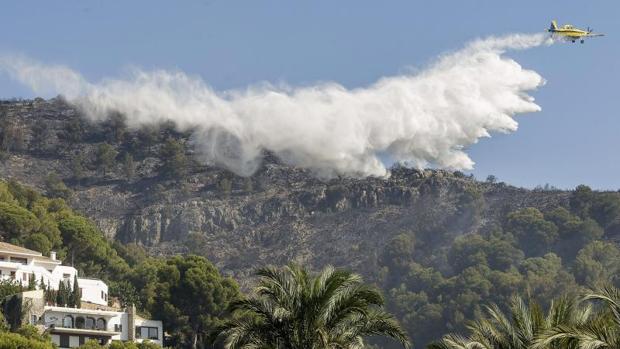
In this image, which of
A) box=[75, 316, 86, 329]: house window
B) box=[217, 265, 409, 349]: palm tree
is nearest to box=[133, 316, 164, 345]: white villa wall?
box=[75, 316, 86, 329]: house window

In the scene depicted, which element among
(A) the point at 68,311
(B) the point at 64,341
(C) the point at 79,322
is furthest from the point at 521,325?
(C) the point at 79,322

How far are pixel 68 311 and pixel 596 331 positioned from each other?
265 ft

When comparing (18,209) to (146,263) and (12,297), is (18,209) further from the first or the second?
(12,297)

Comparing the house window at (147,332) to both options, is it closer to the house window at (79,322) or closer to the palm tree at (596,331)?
the house window at (79,322)

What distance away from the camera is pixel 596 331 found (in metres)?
33.9

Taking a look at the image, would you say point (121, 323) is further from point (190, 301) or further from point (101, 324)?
point (190, 301)

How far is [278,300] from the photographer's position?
39.7m

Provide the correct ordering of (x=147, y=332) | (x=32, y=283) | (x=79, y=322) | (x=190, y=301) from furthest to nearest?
1. (x=190, y=301)
2. (x=147, y=332)
3. (x=32, y=283)
4. (x=79, y=322)

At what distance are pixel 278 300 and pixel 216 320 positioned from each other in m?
83.6

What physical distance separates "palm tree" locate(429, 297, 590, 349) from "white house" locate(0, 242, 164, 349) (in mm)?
71474

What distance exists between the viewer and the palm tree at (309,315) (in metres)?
39.2

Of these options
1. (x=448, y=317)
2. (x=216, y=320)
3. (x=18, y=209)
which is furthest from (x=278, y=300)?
(x=448, y=317)

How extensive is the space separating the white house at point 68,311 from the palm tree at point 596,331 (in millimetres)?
75070

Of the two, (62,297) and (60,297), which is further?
(62,297)
